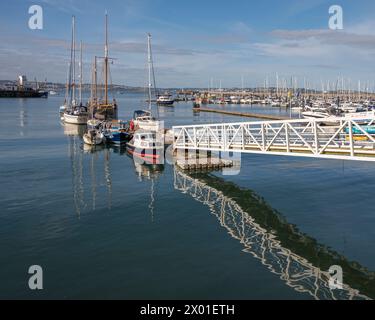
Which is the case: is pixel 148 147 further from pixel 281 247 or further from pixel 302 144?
pixel 281 247

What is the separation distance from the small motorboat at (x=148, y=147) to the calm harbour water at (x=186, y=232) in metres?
4.01

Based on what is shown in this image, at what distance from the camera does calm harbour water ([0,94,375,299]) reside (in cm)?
1384

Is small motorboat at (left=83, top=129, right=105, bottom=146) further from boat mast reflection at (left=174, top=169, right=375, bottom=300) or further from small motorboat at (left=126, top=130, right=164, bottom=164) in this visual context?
boat mast reflection at (left=174, top=169, right=375, bottom=300)

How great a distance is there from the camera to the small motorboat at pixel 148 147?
124 ft

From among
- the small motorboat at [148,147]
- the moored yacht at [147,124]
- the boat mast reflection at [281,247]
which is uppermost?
the moored yacht at [147,124]

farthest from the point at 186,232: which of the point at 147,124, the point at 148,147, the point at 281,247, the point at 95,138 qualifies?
the point at 147,124

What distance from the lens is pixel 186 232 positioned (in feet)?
62.0

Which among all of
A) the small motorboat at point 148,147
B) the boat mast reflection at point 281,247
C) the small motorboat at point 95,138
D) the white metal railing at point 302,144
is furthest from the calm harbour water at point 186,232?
the small motorboat at point 95,138

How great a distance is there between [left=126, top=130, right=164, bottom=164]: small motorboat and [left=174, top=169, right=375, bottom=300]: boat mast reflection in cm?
1116

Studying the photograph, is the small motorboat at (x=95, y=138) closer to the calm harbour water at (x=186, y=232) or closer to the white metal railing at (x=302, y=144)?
the white metal railing at (x=302, y=144)

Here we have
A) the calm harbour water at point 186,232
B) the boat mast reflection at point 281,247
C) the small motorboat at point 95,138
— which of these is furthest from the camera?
the small motorboat at point 95,138

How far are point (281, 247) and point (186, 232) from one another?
188 inches

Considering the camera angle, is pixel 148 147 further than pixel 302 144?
Yes
